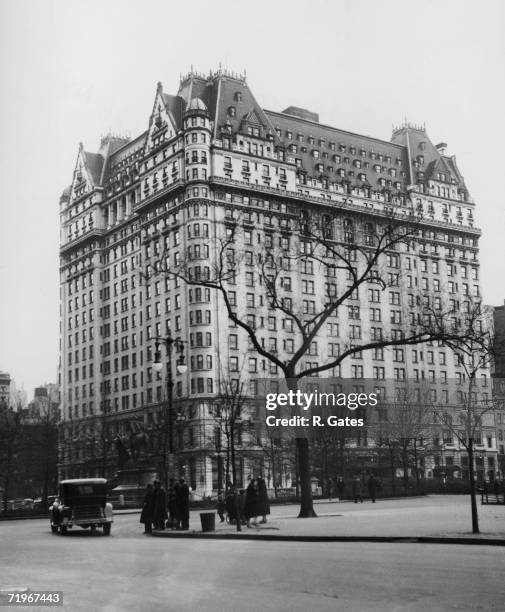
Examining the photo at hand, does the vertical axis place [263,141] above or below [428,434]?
above

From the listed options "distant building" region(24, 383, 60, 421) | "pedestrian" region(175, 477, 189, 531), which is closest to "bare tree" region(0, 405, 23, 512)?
"distant building" region(24, 383, 60, 421)

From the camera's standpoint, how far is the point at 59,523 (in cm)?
3247

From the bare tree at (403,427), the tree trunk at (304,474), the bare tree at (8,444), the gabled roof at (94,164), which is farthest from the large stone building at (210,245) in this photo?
the tree trunk at (304,474)

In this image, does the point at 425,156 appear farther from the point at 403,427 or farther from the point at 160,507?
the point at 160,507

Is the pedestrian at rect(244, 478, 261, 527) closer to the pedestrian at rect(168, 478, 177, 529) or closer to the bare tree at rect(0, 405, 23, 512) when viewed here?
the pedestrian at rect(168, 478, 177, 529)

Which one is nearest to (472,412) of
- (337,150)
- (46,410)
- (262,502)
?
(262,502)

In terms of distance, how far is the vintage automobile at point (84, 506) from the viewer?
31891mm

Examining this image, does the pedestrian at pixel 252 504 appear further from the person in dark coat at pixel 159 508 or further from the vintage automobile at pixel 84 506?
the vintage automobile at pixel 84 506

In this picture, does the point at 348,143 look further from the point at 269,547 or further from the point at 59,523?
the point at 269,547

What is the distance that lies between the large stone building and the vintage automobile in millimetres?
61039

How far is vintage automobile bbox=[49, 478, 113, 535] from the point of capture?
3189 cm

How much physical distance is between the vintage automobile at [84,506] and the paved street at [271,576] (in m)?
10.4

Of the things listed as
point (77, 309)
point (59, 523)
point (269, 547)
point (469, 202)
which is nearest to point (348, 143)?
point (469, 202)

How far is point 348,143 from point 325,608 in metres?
121
